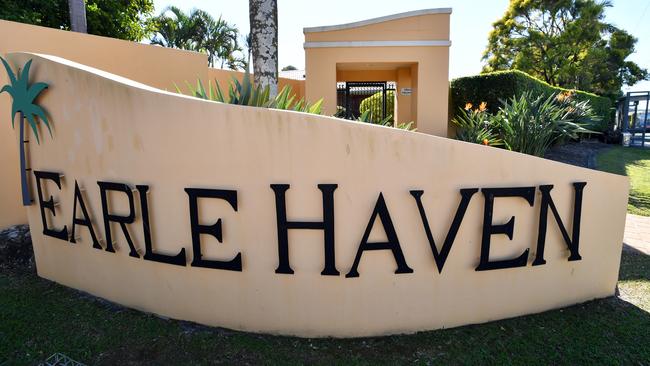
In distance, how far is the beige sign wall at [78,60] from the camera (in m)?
5.16

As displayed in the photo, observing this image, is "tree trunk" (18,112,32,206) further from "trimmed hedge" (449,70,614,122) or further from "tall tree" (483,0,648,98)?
"tall tree" (483,0,648,98)

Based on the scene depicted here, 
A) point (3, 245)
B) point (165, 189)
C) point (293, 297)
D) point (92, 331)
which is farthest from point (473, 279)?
point (3, 245)

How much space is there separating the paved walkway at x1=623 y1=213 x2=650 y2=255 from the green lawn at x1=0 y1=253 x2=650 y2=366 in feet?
7.58

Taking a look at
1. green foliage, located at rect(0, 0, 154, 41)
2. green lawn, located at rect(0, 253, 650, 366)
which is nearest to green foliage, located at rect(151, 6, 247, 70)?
green foliage, located at rect(0, 0, 154, 41)

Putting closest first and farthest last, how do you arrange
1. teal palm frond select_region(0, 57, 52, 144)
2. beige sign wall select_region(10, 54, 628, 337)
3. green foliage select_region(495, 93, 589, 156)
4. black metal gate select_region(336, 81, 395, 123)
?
beige sign wall select_region(10, 54, 628, 337)
teal palm frond select_region(0, 57, 52, 144)
green foliage select_region(495, 93, 589, 156)
black metal gate select_region(336, 81, 395, 123)

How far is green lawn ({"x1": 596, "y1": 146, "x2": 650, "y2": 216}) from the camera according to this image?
835cm

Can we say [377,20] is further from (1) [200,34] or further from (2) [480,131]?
(1) [200,34]

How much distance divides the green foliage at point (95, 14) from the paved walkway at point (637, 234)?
11.9m

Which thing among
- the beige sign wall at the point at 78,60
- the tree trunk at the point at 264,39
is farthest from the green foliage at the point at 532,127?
the beige sign wall at the point at 78,60

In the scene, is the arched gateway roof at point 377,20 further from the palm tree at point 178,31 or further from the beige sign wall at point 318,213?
the palm tree at point 178,31

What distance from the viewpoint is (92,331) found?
11.3 ft

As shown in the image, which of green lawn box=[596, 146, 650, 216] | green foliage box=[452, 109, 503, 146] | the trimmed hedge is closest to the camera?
green foliage box=[452, 109, 503, 146]

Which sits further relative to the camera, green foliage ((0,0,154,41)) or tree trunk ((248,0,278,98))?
green foliage ((0,0,154,41))

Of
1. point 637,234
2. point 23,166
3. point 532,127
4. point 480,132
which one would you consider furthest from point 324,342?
point 480,132
